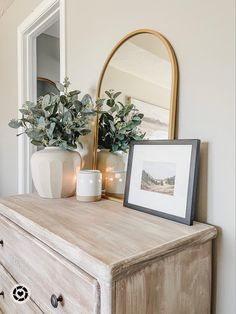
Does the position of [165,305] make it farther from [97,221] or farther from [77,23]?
[77,23]

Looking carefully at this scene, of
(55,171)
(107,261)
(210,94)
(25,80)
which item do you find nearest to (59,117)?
(55,171)

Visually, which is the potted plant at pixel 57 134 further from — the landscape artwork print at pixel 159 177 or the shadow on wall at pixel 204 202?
the shadow on wall at pixel 204 202

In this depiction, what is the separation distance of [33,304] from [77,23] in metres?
1.40

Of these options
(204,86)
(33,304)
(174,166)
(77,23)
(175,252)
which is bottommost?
(33,304)

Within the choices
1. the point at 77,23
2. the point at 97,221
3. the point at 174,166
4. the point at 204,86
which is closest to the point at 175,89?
the point at 204,86

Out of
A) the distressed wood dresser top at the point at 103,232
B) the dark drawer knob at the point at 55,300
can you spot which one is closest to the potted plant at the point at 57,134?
the distressed wood dresser top at the point at 103,232

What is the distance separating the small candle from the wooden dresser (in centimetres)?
19

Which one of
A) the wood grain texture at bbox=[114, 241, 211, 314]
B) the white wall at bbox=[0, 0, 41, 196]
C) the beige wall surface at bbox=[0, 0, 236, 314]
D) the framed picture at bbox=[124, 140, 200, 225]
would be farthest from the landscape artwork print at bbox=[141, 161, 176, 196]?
the white wall at bbox=[0, 0, 41, 196]

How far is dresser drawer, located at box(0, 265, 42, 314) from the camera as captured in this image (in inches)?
36.4

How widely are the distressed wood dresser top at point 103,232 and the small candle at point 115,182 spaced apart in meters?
0.12

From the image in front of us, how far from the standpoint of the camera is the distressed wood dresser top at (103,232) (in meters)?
0.61

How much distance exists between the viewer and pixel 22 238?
0.93 meters

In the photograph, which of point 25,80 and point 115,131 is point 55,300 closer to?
point 115,131

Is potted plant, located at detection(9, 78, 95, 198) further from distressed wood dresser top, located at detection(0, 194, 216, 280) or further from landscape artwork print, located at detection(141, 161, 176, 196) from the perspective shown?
landscape artwork print, located at detection(141, 161, 176, 196)
